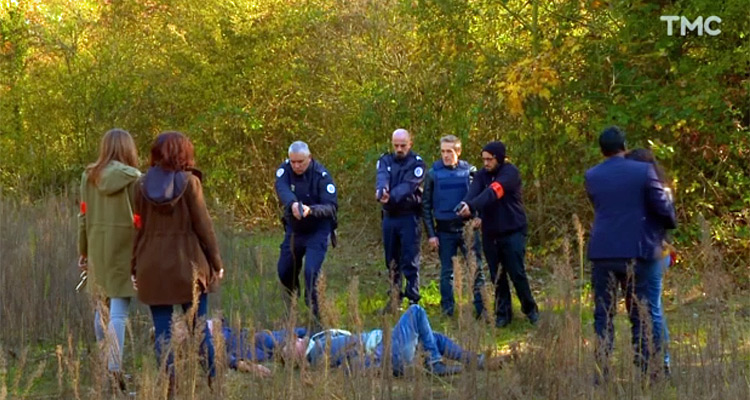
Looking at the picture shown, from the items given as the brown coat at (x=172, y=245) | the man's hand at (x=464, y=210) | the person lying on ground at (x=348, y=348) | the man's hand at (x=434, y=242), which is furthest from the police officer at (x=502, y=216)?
the brown coat at (x=172, y=245)

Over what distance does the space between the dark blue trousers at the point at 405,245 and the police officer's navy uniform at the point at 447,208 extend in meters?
0.19

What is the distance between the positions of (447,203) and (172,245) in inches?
158

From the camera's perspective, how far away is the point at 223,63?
2091 centimetres

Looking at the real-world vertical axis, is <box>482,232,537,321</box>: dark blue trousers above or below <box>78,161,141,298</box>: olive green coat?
below

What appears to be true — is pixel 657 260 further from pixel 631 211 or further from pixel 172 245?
pixel 172 245

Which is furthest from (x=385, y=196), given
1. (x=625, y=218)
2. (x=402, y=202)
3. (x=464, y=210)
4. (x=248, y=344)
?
(x=248, y=344)

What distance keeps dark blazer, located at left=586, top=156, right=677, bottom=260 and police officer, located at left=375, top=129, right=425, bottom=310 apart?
11.8 feet

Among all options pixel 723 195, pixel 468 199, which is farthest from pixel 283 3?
pixel 468 199

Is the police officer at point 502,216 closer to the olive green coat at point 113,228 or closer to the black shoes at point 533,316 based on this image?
the black shoes at point 533,316

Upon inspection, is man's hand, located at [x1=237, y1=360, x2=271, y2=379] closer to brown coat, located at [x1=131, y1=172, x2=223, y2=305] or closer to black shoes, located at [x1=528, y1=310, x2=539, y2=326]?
brown coat, located at [x1=131, y1=172, x2=223, y2=305]

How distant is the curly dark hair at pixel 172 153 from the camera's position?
7035 mm

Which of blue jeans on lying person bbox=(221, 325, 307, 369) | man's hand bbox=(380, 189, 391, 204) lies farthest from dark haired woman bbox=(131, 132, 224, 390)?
man's hand bbox=(380, 189, 391, 204)

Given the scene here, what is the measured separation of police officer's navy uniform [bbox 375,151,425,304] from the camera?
10.9 metres

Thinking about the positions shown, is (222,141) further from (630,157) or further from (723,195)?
(630,157)
